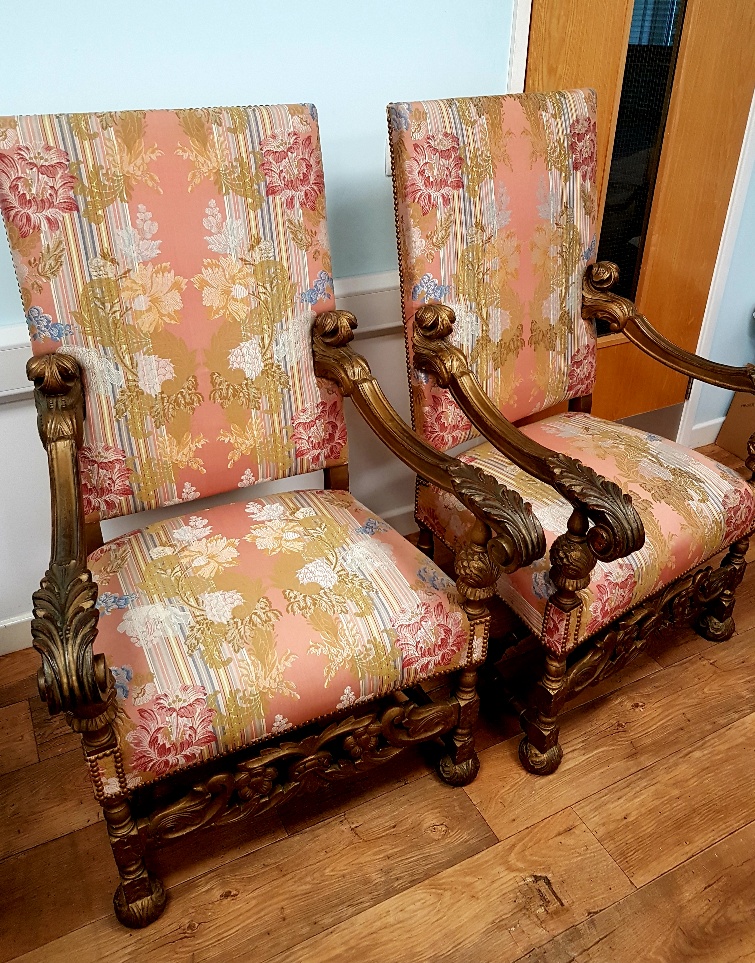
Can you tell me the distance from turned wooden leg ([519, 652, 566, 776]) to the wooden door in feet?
3.37

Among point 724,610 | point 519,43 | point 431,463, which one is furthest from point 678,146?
point 431,463

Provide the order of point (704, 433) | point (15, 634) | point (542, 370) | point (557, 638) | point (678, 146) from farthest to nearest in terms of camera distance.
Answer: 1. point (704, 433)
2. point (678, 146)
3. point (15, 634)
4. point (542, 370)
5. point (557, 638)

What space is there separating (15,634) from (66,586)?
89 cm

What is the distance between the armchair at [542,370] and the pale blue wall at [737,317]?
0.84m

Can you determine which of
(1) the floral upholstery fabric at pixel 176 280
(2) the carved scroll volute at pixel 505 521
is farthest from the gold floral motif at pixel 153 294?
(2) the carved scroll volute at pixel 505 521

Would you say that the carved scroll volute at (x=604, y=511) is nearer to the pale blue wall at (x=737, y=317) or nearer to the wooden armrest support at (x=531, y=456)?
the wooden armrest support at (x=531, y=456)

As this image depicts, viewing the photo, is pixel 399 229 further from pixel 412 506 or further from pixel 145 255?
pixel 412 506

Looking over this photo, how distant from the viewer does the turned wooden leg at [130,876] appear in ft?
3.26

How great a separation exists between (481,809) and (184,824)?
1.79 feet

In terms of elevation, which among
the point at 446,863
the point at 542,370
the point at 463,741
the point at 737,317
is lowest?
the point at 446,863

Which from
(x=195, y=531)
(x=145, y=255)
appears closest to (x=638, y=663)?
(x=195, y=531)

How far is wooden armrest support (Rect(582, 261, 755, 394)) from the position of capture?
57.9 inches

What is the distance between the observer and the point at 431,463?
3.60 ft

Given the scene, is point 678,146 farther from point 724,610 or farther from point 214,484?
point 214,484
